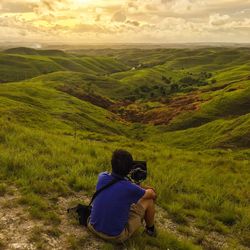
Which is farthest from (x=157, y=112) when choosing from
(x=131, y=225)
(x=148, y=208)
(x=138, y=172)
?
(x=131, y=225)

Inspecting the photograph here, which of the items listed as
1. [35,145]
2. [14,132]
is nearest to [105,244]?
[35,145]

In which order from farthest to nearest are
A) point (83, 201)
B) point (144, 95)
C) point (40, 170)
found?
point (144, 95) < point (40, 170) < point (83, 201)

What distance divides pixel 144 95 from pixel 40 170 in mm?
139296

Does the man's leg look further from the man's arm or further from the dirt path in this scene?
the dirt path

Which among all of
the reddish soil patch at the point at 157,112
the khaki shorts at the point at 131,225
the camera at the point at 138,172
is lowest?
the reddish soil patch at the point at 157,112

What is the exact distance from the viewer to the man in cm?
917

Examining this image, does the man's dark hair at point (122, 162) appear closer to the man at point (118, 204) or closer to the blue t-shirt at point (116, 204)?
the man at point (118, 204)

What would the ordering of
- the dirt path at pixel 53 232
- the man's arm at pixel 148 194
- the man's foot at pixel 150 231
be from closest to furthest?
the dirt path at pixel 53 232 < the man's arm at pixel 148 194 < the man's foot at pixel 150 231

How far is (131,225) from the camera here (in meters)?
9.37

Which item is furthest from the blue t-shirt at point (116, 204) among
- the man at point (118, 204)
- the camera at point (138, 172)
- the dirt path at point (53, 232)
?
the camera at point (138, 172)

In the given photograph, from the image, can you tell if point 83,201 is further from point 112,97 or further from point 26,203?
point 112,97

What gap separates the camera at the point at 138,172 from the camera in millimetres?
9969

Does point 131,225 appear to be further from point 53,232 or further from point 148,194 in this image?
point 53,232

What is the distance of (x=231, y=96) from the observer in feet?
322
